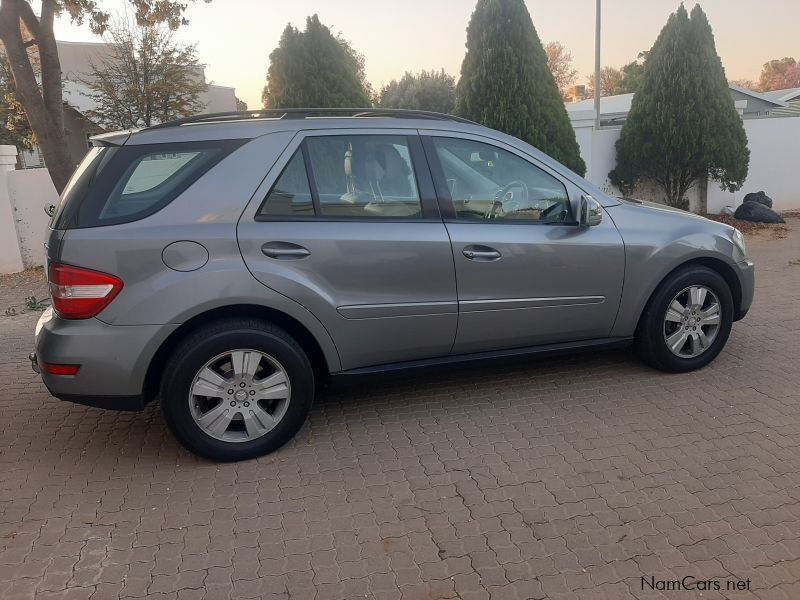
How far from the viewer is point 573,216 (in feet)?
13.5

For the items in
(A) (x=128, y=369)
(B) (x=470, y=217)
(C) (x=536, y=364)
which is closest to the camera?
(A) (x=128, y=369)

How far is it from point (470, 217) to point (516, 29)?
825 cm

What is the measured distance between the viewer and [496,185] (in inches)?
159

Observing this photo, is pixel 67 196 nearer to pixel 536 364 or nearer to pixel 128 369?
pixel 128 369

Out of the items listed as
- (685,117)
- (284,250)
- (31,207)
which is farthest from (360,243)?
(685,117)

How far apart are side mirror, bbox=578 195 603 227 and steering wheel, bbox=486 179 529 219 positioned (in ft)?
1.12

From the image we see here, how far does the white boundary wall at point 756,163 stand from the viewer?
41.7 ft

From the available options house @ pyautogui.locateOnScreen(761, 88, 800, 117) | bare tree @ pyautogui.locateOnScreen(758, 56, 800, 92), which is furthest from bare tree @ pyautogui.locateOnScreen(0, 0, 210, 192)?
bare tree @ pyautogui.locateOnScreen(758, 56, 800, 92)

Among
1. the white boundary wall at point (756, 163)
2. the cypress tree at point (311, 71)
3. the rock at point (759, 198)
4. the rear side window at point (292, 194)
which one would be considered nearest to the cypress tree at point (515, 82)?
the white boundary wall at point (756, 163)

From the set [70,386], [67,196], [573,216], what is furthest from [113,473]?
[573,216]

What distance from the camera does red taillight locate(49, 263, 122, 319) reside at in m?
3.22

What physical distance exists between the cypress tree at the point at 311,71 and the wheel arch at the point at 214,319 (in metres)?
7.70

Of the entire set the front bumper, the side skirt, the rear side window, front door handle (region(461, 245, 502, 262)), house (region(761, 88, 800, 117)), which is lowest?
the side skirt

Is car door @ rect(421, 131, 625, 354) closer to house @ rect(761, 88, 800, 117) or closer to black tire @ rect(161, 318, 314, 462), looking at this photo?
black tire @ rect(161, 318, 314, 462)
